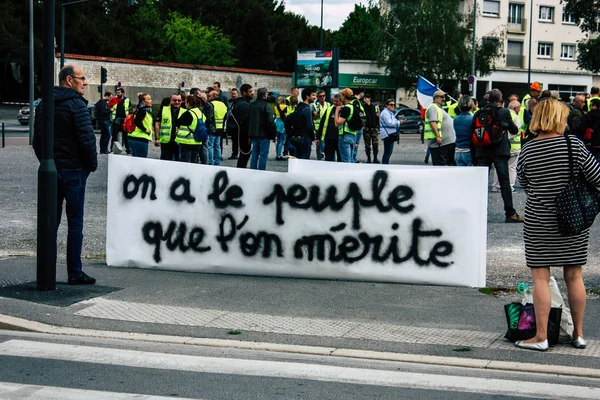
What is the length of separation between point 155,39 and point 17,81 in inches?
504

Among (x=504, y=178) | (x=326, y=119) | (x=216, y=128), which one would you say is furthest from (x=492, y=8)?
(x=504, y=178)

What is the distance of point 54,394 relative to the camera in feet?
17.4

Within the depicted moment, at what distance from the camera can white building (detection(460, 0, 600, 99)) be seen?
266 feet

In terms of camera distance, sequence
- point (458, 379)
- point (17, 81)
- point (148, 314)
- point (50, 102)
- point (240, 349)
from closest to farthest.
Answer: point (458, 379)
point (240, 349)
point (148, 314)
point (50, 102)
point (17, 81)

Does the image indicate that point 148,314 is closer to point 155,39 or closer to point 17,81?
point 17,81

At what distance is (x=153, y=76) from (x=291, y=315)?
187 ft

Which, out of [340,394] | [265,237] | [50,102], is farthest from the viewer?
[265,237]

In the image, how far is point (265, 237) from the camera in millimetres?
9000

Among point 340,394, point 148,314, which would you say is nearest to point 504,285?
point 148,314

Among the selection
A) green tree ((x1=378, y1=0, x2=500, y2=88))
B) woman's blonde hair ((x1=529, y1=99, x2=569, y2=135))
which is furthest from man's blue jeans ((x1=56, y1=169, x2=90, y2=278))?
green tree ((x1=378, y1=0, x2=500, y2=88))

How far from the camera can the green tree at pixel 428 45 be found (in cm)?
7469

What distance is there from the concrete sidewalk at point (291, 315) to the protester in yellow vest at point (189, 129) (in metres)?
8.08

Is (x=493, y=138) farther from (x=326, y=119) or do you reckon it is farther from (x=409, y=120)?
(x=409, y=120)

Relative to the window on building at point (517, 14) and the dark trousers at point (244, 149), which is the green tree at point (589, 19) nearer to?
the window on building at point (517, 14)
